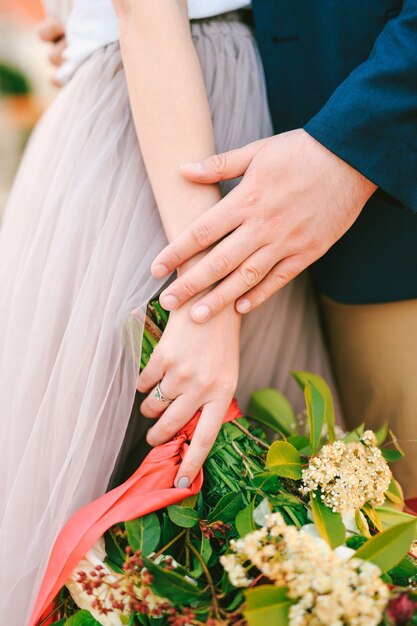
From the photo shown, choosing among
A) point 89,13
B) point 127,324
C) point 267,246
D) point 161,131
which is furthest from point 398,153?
point 89,13

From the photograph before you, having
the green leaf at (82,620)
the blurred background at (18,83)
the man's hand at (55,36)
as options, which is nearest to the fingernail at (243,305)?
the green leaf at (82,620)

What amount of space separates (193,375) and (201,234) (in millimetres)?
189

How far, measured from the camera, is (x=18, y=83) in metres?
3.64

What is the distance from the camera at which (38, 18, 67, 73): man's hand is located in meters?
1.12

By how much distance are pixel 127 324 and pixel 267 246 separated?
8.6 inches

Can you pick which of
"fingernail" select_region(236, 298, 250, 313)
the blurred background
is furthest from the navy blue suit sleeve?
the blurred background

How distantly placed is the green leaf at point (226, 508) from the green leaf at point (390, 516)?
8.0 inches

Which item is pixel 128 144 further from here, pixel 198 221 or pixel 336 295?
pixel 336 295

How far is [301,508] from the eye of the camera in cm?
69

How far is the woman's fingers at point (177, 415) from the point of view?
0.75 meters

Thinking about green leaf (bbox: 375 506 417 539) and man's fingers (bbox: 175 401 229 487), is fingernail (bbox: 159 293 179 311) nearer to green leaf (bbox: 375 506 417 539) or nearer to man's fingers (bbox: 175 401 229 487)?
man's fingers (bbox: 175 401 229 487)

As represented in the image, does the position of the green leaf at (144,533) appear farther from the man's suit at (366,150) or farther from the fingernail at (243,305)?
the man's suit at (366,150)

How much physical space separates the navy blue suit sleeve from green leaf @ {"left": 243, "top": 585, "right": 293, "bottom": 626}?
511 mm

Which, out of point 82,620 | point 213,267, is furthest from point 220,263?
point 82,620
